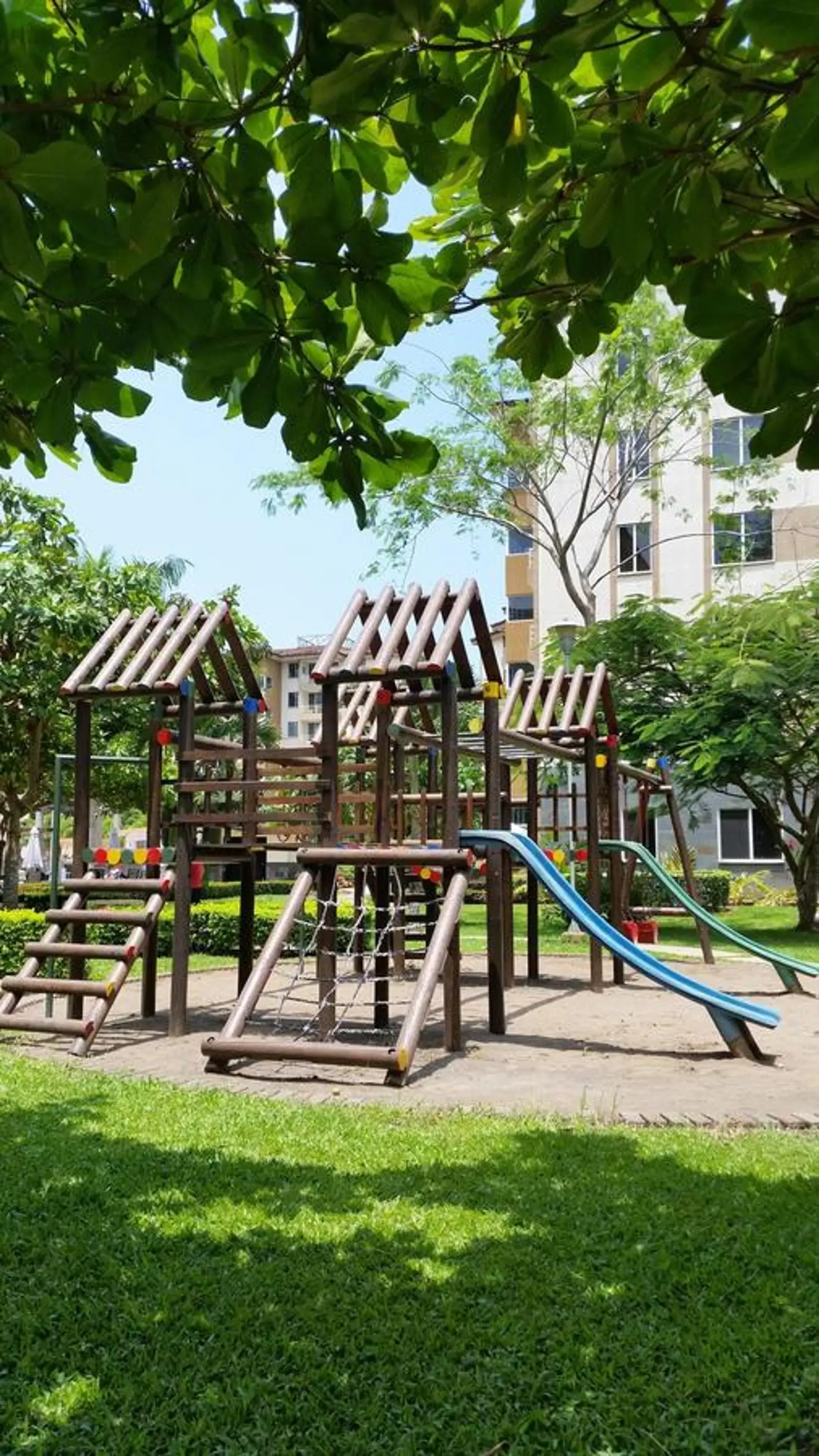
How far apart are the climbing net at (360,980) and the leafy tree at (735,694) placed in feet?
21.6

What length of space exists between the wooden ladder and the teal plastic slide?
20.4ft

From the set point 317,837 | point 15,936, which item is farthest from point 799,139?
point 15,936

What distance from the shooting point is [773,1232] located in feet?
14.6

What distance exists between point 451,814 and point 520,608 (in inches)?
1166

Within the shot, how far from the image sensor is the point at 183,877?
10.1m

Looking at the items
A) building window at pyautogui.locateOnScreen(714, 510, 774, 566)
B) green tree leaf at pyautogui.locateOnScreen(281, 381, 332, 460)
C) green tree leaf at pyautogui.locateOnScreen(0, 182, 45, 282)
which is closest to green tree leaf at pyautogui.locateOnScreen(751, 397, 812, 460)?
green tree leaf at pyautogui.locateOnScreen(281, 381, 332, 460)

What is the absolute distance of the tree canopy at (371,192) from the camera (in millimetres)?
2209

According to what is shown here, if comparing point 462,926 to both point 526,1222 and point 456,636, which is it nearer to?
point 456,636

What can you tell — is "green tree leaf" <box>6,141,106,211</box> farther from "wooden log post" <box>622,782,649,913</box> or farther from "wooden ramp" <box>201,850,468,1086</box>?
"wooden log post" <box>622,782,649,913</box>

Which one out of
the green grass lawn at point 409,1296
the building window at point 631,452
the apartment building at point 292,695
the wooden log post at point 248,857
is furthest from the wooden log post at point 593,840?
the apartment building at point 292,695

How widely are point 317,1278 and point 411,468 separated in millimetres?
2755

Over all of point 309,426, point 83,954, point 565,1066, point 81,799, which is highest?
point 309,426

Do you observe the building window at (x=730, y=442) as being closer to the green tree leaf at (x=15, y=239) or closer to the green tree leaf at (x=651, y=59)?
the green tree leaf at (x=651, y=59)

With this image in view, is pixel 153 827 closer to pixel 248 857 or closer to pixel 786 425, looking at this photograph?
pixel 248 857
